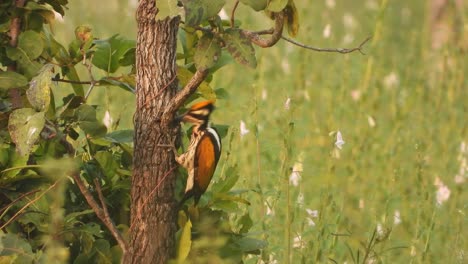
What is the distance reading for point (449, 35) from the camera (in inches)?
233

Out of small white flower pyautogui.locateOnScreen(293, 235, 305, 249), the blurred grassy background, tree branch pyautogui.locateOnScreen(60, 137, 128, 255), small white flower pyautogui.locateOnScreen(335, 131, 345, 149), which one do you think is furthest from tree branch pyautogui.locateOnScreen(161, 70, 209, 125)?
small white flower pyautogui.locateOnScreen(335, 131, 345, 149)

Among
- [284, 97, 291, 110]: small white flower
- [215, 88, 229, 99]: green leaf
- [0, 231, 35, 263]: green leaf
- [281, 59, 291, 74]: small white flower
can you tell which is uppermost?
[281, 59, 291, 74]: small white flower

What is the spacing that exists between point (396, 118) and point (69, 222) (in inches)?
111

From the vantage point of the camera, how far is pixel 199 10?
2400 mm

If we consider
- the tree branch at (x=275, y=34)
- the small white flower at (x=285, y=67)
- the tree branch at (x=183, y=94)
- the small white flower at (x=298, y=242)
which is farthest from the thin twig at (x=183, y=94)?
the small white flower at (x=285, y=67)

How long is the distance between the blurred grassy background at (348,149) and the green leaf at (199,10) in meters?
0.83

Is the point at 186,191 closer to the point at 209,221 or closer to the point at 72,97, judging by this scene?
the point at 209,221

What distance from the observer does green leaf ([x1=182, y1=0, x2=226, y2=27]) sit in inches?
94.1

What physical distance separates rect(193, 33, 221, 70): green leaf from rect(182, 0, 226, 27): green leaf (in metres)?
0.11

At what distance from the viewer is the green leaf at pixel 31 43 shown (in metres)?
2.71

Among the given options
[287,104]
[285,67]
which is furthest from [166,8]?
[285,67]

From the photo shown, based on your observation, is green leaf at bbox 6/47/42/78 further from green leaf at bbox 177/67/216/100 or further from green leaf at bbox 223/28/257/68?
green leaf at bbox 223/28/257/68

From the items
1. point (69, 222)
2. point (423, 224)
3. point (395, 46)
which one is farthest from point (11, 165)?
point (395, 46)

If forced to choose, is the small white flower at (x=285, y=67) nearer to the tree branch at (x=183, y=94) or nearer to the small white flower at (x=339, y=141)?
the small white flower at (x=339, y=141)
